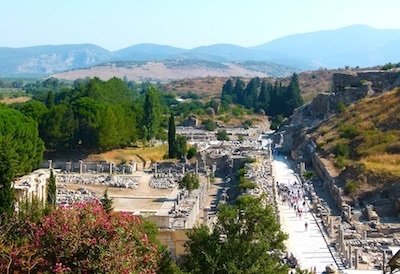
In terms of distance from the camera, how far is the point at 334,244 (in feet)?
91.9

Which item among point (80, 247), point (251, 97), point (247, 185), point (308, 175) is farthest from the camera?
point (251, 97)

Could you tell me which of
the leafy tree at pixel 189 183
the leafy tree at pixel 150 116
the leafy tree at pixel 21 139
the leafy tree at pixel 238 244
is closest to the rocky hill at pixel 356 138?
the leafy tree at pixel 189 183

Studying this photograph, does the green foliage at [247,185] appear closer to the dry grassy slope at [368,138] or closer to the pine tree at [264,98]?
the dry grassy slope at [368,138]

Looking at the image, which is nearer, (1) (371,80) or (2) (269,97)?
(1) (371,80)

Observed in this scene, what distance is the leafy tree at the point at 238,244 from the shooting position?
59.0ft

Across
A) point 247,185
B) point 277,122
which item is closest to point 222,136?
point 277,122

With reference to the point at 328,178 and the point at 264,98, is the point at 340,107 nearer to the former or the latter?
the point at 328,178

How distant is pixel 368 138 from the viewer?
47.8 metres

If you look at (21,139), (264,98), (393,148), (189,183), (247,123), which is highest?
(21,139)

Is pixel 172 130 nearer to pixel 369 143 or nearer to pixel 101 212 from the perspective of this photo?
pixel 369 143

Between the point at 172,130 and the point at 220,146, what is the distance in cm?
906

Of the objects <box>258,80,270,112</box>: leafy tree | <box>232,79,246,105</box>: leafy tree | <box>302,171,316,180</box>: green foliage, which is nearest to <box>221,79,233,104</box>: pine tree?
<box>232,79,246,105</box>: leafy tree

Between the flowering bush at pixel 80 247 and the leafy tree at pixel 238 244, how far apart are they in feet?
7.22

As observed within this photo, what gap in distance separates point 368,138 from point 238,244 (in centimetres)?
3166
